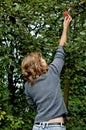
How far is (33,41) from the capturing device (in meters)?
5.02

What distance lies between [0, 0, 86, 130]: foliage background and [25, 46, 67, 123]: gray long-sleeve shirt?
64 centimetres

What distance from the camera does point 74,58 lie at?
4684 mm

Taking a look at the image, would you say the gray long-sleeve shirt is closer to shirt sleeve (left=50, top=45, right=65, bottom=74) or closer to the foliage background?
shirt sleeve (left=50, top=45, right=65, bottom=74)

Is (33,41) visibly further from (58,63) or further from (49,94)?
(49,94)

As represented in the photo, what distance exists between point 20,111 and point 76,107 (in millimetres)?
914

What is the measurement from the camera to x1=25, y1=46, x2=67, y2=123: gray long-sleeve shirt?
3.75 metres

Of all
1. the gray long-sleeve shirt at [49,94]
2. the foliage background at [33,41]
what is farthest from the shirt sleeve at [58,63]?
the foliage background at [33,41]

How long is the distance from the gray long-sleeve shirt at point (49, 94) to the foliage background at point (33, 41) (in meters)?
0.64

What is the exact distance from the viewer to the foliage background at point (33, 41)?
4914 millimetres

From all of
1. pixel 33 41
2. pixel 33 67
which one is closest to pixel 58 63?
pixel 33 67

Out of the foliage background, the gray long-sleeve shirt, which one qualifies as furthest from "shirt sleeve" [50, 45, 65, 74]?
the foliage background

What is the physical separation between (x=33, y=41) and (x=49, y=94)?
1.37 meters

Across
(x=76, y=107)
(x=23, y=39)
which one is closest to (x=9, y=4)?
(x=23, y=39)

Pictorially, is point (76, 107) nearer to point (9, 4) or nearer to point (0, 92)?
point (0, 92)
